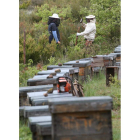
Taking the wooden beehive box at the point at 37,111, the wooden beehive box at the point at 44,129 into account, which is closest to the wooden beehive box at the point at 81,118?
the wooden beehive box at the point at 44,129

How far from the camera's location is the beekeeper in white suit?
372 inches

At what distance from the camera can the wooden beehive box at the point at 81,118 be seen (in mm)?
2990

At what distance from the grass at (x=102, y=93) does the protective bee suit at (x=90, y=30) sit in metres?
2.48

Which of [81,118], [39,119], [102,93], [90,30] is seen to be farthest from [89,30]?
[81,118]

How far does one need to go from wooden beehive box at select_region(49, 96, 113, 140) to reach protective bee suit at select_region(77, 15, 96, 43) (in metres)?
6.56

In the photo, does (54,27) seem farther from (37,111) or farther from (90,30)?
(37,111)

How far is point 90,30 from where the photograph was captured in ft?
31.2

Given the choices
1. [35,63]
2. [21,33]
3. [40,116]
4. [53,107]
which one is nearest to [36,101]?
[40,116]

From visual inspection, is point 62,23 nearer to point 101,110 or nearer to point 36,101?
point 36,101

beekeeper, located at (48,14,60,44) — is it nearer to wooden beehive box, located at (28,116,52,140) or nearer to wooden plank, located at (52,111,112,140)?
wooden beehive box, located at (28,116,52,140)

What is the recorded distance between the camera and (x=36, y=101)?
4180mm

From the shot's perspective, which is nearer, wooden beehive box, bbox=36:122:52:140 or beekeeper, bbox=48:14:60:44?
wooden beehive box, bbox=36:122:52:140

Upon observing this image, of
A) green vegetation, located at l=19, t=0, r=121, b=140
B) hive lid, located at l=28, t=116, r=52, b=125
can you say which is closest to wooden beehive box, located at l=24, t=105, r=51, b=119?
hive lid, located at l=28, t=116, r=52, b=125

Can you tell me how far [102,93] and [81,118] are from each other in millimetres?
2638
